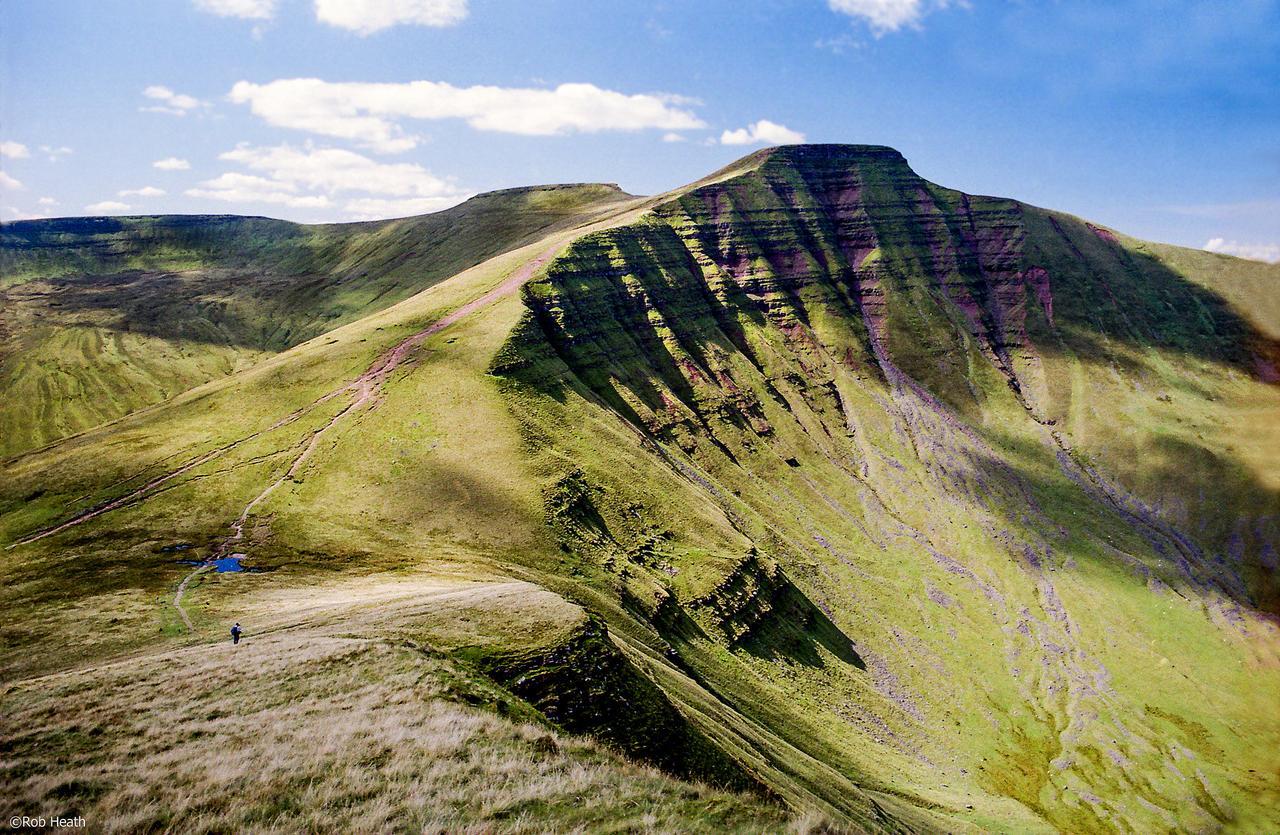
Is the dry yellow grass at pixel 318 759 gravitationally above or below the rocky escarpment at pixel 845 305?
below

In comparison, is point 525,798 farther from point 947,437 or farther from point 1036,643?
point 947,437

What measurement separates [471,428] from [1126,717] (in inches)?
3617

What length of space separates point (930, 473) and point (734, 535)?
214 feet

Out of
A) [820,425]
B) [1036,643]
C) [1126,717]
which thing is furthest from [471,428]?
[1126,717]

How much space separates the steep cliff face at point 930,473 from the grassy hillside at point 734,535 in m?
0.67

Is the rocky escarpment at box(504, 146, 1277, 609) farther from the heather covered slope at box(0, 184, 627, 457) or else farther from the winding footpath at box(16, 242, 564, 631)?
the heather covered slope at box(0, 184, 627, 457)

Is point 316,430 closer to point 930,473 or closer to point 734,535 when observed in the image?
point 734,535

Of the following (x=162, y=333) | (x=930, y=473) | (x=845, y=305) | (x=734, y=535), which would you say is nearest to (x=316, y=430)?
(x=734, y=535)

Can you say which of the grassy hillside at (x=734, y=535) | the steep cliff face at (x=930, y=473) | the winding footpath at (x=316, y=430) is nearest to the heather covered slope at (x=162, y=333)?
the grassy hillside at (x=734, y=535)

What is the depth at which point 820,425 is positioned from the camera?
419ft

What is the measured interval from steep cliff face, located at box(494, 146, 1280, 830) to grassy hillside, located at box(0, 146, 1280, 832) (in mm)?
671

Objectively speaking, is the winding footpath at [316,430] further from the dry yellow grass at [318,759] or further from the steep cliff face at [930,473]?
the dry yellow grass at [318,759]

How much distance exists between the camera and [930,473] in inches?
4966

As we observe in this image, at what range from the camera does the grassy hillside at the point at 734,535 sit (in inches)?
951
